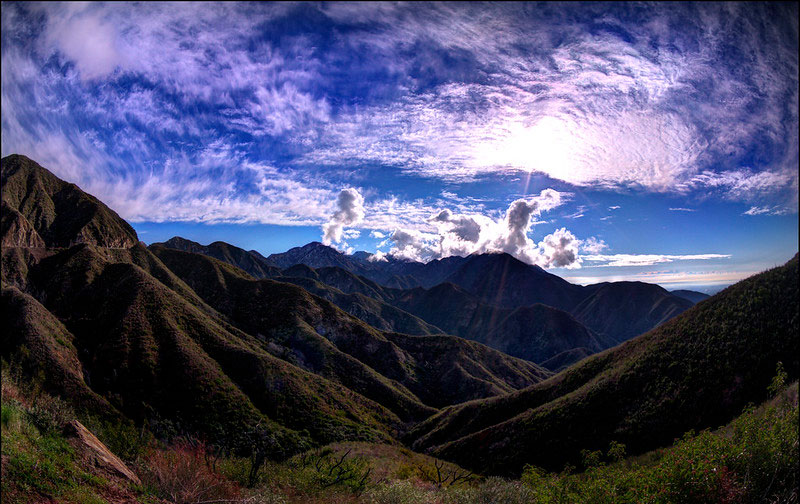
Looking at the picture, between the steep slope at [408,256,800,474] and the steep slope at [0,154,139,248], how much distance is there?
111 metres

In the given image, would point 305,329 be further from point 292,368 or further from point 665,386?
point 665,386

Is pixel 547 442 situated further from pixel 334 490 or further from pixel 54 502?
pixel 54 502

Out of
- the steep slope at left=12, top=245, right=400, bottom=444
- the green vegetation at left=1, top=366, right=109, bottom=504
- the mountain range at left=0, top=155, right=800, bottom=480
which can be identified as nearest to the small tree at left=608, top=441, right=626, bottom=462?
the mountain range at left=0, top=155, right=800, bottom=480

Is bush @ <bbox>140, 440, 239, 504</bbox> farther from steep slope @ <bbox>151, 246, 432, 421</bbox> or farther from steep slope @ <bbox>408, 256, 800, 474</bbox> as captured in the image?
steep slope @ <bbox>151, 246, 432, 421</bbox>

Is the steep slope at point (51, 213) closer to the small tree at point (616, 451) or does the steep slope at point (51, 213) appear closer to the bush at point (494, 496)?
the bush at point (494, 496)

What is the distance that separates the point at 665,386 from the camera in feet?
123

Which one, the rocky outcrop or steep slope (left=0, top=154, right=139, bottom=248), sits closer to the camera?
the rocky outcrop

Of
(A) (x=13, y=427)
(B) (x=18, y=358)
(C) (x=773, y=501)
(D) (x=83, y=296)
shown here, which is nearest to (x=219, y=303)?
(D) (x=83, y=296)

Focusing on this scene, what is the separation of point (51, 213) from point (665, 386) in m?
150

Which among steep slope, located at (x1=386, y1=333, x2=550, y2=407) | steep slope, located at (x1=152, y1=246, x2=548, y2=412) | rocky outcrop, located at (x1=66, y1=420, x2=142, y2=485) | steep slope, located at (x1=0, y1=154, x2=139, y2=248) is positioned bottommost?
steep slope, located at (x1=386, y1=333, x2=550, y2=407)

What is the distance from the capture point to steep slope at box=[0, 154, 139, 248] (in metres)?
81.1

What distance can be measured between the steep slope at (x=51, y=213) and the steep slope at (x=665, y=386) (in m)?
111

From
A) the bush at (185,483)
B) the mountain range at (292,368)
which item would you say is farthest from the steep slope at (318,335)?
the bush at (185,483)

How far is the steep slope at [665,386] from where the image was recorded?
33.3 metres
